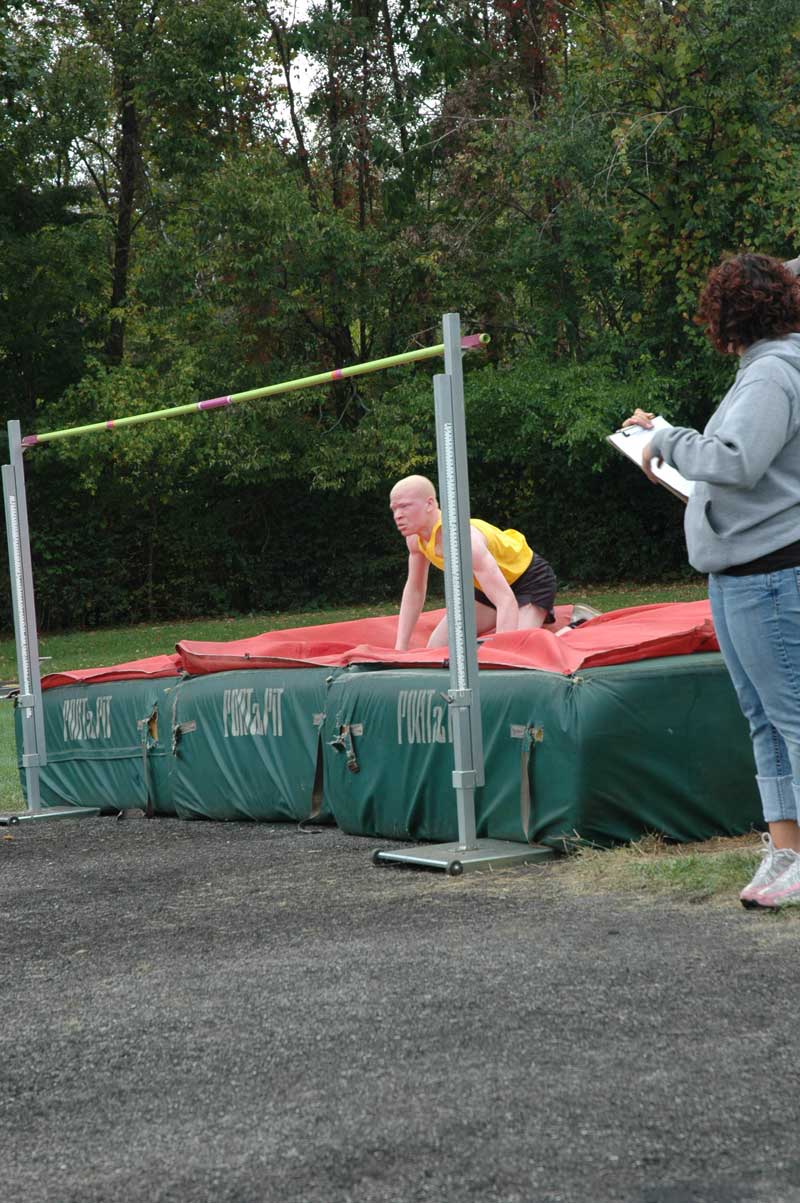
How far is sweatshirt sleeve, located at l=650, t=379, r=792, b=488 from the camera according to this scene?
3852 mm

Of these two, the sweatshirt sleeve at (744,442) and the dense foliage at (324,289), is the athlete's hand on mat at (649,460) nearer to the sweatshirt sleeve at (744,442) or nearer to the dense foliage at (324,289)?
the sweatshirt sleeve at (744,442)

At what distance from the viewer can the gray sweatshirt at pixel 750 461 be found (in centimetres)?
386

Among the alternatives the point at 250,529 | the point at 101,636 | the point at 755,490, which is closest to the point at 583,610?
the point at 755,490

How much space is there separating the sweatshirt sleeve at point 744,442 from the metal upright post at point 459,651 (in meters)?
1.37

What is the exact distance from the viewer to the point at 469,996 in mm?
3387

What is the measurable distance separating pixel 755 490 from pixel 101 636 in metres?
19.7

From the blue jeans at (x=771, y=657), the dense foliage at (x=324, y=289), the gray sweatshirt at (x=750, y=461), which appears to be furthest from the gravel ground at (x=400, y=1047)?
the dense foliage at (x=324, y=289)

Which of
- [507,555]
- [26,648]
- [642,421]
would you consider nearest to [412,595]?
[507,555]

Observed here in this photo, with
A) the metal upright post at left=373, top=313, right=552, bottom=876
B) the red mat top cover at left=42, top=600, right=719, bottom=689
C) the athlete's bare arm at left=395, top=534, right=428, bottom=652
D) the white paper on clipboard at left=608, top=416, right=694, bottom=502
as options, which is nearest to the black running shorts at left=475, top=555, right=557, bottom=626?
the red mat top cover at left=42, top=600, right=719, bottom=689

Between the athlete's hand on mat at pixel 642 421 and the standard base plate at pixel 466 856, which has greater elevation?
the athlete's hand on mat at pixel 642 421

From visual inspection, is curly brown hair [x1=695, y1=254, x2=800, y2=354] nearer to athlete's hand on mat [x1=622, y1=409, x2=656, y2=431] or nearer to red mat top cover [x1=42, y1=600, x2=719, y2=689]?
athlete's hand on mat [x1=622, y1=409, x2=656, y2=431]

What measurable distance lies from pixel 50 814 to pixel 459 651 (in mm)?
3195

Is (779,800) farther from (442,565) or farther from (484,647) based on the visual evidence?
(442,565)

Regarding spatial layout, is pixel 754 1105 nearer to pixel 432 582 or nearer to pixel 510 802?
pixel 510 802
